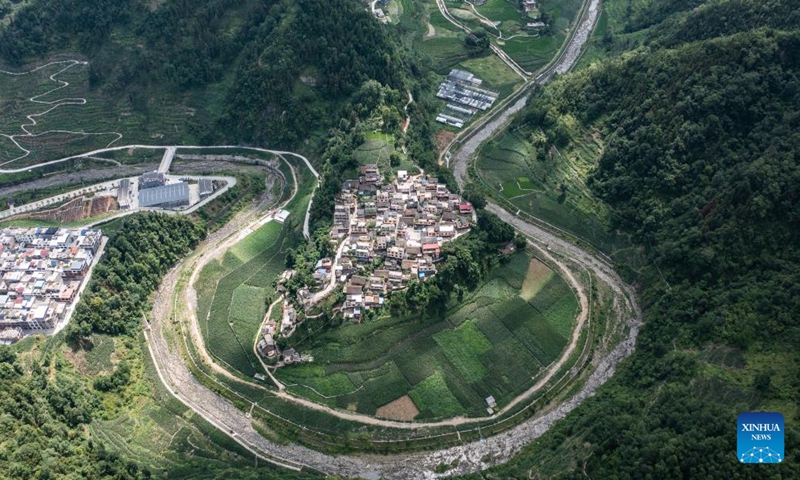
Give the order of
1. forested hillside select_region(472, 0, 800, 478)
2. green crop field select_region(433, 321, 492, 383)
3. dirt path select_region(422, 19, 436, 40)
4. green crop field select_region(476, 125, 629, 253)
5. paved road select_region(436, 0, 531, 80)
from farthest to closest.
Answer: dirt path select_region(422, 19, 436, 40), paved road select_region(436, 0, 531, 80), green crop field select_region(476, 125, 629, 253), green crop field select_region(433, 321, 492, 383), forested hillside select_region(472, 0, 800, 478)

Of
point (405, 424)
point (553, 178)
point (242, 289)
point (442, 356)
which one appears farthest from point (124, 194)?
point (553, 178)

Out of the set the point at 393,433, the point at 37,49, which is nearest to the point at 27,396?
the point at 393,433

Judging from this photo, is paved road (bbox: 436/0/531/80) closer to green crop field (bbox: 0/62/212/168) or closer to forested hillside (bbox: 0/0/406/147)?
forested hillside (bbox: 0/0/406/147)

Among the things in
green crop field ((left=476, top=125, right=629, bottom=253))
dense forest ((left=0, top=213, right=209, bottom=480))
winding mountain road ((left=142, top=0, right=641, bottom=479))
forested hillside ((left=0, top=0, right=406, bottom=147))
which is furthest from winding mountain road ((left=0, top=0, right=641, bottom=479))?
forested hillside ((left=0, top=0, right=406, bottom=147))

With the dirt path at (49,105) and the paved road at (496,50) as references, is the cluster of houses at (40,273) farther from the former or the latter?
the paved road at (496,50)

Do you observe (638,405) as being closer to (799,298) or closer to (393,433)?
(799,298)

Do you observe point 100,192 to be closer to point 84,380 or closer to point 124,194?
point 124,194
